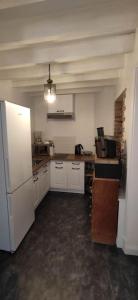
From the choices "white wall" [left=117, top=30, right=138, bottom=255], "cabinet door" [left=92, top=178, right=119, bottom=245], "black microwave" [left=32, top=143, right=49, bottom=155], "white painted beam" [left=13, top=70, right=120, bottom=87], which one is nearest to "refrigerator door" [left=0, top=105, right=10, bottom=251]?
"cabinet door" [left=92, top=178, right=119, bottom=245]

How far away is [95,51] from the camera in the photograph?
1934mm

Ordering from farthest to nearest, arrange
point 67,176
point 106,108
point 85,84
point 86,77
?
point 67,176 → point 106,108 → point 85,84 → point 86,77

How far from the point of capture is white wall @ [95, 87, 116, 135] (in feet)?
12.0

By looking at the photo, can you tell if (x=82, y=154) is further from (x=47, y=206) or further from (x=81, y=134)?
(x=47, y=206)

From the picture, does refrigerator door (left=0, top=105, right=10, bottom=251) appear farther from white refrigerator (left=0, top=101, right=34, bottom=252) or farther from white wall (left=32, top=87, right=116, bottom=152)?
white wall (left=32, top=87, right=116, bottom=152)

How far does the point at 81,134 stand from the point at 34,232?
2508mm

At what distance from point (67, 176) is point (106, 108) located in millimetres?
1719

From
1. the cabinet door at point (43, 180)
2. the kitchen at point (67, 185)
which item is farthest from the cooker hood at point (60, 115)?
the cabinet door at point (43, 180)

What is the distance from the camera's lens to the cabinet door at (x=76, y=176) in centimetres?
373

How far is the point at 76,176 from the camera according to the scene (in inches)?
149

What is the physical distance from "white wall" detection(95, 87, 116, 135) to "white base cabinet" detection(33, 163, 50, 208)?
155 cm

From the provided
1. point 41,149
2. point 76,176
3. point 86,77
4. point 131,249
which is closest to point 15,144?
point 86,77

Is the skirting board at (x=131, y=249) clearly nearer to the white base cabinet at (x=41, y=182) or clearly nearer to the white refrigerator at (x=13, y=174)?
the white refrigerator at (x=13, y=174)

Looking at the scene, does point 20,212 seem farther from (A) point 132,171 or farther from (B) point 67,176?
(B) point 67,176
